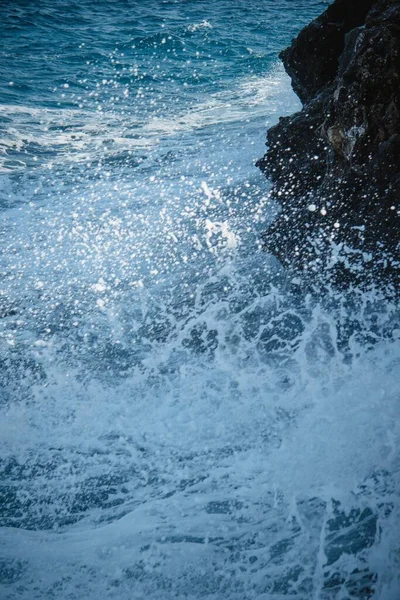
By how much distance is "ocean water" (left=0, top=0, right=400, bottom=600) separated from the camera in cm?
326

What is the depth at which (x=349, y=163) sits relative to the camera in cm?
508

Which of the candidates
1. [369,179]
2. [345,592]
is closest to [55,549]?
[345,592]

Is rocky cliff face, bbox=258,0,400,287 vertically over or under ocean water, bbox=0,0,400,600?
over

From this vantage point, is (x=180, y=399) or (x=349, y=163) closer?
(x=180, y=399)

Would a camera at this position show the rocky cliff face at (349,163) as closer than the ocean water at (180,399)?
No

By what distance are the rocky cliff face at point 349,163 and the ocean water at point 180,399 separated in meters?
0.39

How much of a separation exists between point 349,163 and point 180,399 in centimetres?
326

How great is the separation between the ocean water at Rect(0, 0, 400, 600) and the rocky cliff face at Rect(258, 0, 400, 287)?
389mm

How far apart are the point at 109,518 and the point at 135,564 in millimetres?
419

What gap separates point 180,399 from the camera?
4.29 metres

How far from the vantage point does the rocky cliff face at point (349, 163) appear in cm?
470

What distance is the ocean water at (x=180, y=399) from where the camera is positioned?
10.7ft

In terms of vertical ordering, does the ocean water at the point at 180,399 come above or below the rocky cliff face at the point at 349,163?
below

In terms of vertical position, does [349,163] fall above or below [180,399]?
above
